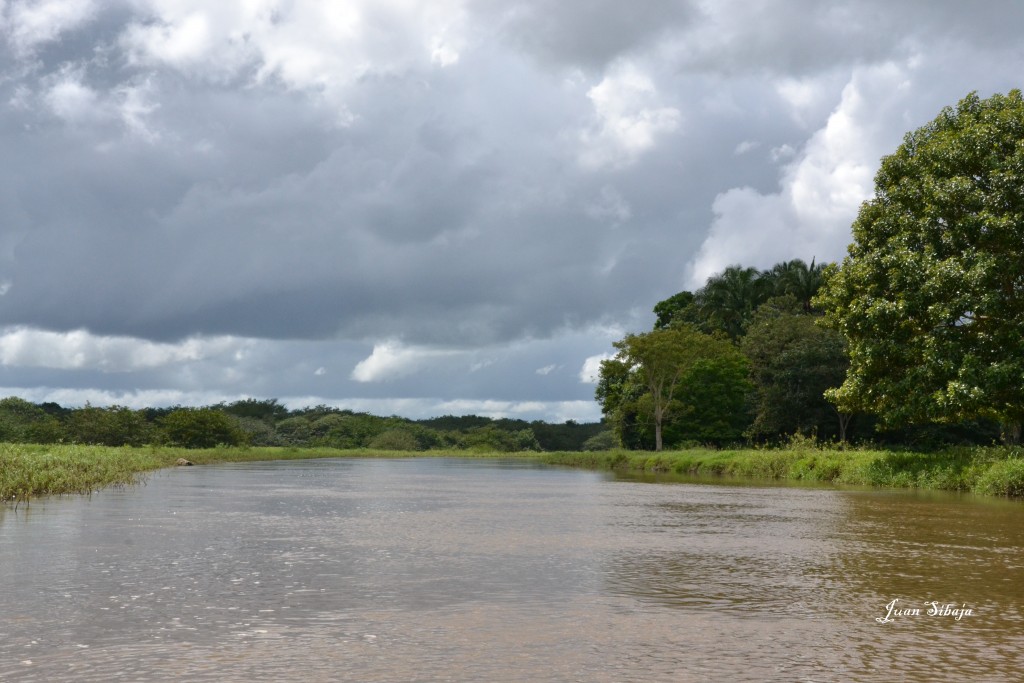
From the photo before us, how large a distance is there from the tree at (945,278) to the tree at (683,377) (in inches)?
1527

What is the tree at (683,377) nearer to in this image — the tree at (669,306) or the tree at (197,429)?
the tree at (669,306)

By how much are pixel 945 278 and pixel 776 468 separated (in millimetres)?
17581

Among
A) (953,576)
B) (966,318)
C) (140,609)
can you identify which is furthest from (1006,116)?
(140,609)

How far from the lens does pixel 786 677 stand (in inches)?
295

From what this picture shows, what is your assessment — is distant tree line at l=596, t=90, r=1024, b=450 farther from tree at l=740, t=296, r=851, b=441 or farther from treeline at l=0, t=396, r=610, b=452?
treeline at l=0, t=396, r=610, b=452

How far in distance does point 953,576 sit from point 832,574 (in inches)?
62.9

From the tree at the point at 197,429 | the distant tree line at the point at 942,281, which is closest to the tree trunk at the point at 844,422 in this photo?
the distant tree line at the point at 942,281

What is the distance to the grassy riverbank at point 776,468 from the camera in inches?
1099

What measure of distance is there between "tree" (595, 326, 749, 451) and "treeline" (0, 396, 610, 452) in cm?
4698

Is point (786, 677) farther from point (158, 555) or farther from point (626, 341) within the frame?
point (626, 341)

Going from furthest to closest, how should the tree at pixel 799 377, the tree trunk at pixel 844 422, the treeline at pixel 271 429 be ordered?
the treeline at pixel 271 429 → the tree at pixel 799 377 → the tree trunk at pixel 844 422

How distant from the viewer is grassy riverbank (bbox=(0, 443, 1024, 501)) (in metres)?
27.9

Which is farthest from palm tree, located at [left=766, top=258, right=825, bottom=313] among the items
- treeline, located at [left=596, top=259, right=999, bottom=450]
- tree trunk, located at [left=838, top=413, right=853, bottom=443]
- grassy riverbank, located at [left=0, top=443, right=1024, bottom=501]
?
grassy riverbank, located at [left=0, top=443, right=1024, bottom=501]

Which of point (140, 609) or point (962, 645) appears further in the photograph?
point (140, 609)
